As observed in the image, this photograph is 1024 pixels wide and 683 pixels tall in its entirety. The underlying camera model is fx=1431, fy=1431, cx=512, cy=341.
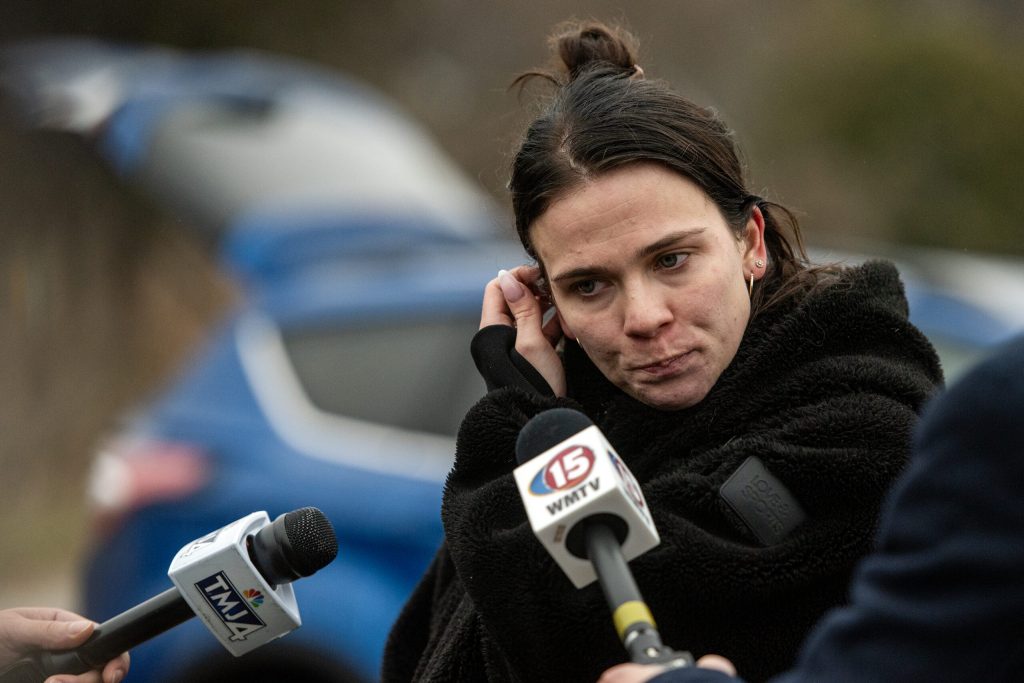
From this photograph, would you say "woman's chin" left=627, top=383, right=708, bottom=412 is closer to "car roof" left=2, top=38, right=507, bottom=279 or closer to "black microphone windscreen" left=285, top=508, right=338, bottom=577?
"black microphone windscreen" left=285, top=508, right=338, bottom=577

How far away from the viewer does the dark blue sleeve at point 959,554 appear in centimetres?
116

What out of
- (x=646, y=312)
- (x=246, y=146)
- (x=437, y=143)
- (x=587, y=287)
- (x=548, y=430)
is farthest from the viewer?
(x=437, y=143)

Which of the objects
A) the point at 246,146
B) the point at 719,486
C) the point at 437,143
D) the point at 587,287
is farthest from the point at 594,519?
the point at 437,143

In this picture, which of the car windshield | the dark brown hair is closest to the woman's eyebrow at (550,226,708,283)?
the dark brown hair

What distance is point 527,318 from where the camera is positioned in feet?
7.36

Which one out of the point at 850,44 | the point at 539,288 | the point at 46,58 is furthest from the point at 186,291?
the point at 539,288

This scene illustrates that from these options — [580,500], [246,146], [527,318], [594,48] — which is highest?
[246,146]

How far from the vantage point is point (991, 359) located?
46.7 inches

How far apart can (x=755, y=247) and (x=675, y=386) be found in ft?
0.95

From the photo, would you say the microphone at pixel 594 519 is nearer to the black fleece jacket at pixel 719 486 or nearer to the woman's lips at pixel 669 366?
the black fleece jacket at pixel 719 486

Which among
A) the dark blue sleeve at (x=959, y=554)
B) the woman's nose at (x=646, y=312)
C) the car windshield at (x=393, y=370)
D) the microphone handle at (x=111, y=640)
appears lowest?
the dark blue sleeve at (x=959, y=554)

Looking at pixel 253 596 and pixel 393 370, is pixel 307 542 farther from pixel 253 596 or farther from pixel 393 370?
pixel 393 370

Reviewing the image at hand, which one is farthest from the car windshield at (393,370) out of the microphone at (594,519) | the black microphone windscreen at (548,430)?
the microphone at (594,519)

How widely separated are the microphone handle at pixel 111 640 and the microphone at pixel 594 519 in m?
0.65
